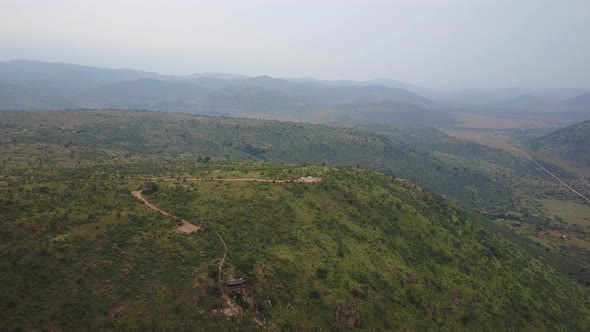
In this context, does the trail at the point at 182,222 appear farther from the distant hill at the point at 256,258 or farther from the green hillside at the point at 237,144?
the green hillside at the point at 237,144

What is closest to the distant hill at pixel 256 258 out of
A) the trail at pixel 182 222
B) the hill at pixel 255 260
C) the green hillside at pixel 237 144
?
the hill at pixel 255 260

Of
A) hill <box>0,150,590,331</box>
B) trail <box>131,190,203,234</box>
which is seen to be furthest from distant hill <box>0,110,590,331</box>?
trail <box>131,190,203,234</box>

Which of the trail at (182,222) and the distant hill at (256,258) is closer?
the distant hill at (256,258)

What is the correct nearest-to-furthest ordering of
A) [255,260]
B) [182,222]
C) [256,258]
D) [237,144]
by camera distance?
[255,260]
[256,258]
[182,222]
[237,144]

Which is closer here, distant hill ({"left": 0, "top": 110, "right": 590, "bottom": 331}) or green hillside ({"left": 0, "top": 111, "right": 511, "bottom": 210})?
distant hill ({"left": 0, "top": 110, "right": 590, "bottom": 331})

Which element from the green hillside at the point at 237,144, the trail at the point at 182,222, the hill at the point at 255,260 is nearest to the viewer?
the hill at the point at 255,260

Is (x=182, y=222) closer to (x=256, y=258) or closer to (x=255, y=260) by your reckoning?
(x=256, y=258)

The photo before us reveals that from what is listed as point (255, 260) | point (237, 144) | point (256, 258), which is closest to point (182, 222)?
point (256, 258)

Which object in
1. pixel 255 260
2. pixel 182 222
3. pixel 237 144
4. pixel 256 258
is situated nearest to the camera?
pixel 255 260

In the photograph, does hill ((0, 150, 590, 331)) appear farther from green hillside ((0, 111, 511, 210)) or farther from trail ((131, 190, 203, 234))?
green hillside ((0, 111, 511, 210))

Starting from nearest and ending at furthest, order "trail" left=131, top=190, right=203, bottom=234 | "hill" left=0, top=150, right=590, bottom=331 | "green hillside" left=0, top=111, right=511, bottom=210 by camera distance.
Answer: "hill" left=0, top=150, right=590, bottom=331 → "trail" left=131, top=190, right=203, bottom=234 → "green hillside" left=0, top=111, right=511, bottom=210
